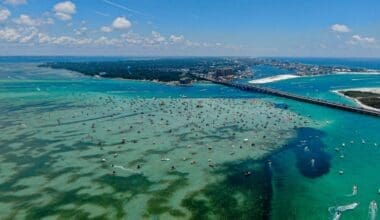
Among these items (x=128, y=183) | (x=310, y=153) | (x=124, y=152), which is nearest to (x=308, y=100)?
(x=310, y=153)

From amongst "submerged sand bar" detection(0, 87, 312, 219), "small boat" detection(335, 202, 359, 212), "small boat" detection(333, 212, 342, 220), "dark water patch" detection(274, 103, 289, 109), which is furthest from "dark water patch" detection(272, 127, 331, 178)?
"dark water patch" detection(274, 103, 289, 109)

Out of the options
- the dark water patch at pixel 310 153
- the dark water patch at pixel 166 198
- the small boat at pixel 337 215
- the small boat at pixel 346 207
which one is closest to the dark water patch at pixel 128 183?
the dark water patch at pixel 166 198

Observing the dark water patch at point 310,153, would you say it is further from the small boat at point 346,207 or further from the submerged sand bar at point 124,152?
the small boat at point 346,207

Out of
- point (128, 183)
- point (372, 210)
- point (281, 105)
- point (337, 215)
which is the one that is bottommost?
point (337, 215)

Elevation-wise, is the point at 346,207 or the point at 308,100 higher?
the point at 308,100

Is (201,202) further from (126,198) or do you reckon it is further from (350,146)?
(350,146)

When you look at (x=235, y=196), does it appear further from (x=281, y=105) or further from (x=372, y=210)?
(x=281, y=105)

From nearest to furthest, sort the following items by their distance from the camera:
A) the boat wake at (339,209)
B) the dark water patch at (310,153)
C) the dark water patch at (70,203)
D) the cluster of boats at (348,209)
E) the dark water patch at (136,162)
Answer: the dark water patch at (70,203) < the cluster of boats at (348,209) < the boat wake at (339,209) < the dark water patch at (310,153) < the dark water patch at (136,162)
